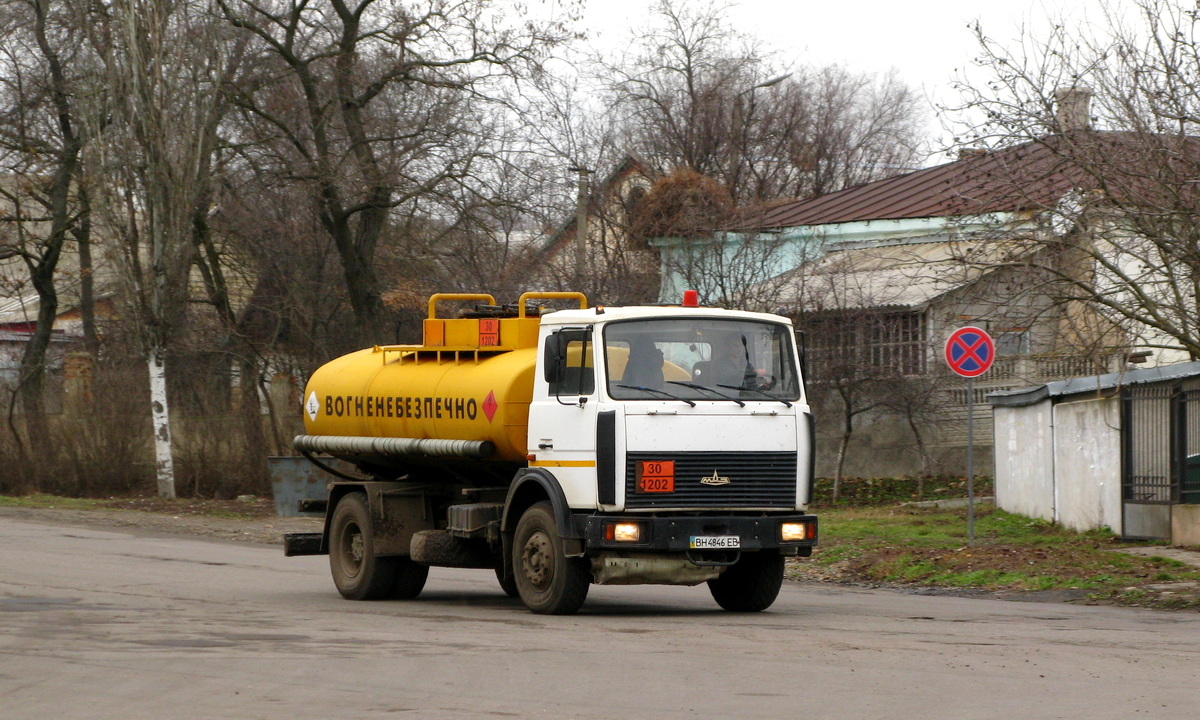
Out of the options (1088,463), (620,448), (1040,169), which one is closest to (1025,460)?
(1088,463)

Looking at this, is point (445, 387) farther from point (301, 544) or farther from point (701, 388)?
point (301, 544)

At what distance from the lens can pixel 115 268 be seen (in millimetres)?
29250

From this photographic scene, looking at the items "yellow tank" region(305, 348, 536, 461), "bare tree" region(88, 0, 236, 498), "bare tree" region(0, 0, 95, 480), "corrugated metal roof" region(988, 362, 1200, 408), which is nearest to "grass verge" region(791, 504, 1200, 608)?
"corrugated metal roof" region(988, 362, 1200, 408)

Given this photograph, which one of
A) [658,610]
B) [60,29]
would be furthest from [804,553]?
[60,29]

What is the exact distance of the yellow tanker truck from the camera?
38.5ft

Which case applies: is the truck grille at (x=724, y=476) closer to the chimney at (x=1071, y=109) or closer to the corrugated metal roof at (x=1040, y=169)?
the corrugated metal roof at (x=1040, y=169)

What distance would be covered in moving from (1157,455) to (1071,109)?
15.0 feet

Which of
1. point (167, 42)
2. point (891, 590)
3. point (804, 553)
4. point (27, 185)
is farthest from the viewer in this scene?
point (27, 185)

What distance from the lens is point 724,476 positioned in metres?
11.9

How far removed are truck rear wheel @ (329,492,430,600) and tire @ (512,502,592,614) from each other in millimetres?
2140

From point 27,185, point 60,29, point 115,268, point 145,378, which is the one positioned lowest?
point 145,378

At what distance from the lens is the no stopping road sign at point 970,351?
18156mm

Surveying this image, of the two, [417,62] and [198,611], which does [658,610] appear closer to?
[198,611]

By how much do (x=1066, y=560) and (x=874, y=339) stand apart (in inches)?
536
